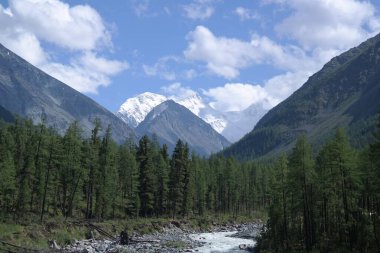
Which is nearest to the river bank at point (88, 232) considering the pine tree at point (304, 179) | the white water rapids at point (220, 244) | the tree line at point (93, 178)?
the white water rapids at point (220, 244)

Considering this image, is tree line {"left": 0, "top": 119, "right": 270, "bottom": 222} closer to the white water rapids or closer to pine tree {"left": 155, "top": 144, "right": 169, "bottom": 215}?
pine tree {"left": 155, "top": 144, "right": 169, "bottom": 215}

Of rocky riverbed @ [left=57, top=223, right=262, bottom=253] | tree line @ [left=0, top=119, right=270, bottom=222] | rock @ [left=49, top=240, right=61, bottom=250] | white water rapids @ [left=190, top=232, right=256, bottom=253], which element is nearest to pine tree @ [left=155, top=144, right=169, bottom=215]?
tree line @ [left=0, top=119, right=270, bottom=222]

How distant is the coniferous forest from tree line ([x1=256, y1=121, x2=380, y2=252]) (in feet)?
0.39

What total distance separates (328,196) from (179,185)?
2011 inches

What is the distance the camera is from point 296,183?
2060 inches

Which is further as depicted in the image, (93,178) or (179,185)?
(179,185)

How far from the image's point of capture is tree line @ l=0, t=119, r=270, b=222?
6881 centimetres

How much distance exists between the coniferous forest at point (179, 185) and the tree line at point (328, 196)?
118mm

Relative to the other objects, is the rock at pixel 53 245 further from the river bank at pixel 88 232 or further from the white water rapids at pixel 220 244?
the white water rapids at pixel 220 244

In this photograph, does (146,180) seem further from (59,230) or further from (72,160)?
(59,230)

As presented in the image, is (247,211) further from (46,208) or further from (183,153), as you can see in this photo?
(46,208)

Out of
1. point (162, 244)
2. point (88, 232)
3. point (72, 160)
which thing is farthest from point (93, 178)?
point (162, 244)

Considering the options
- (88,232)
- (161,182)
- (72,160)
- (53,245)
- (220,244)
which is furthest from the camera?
(161,182)

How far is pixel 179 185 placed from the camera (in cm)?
9825
